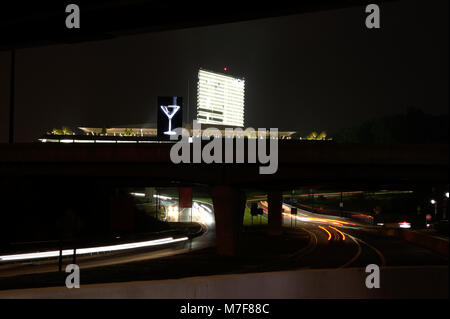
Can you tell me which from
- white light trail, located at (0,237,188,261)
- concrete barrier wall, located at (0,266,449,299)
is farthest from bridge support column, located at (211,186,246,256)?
concrete barrier wall, located at (0,266,449,299)

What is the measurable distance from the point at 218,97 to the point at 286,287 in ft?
556

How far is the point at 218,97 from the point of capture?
177125 mm

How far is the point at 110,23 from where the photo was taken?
8.59 metres

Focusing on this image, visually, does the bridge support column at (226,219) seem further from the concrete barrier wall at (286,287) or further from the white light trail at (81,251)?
the concrete barrier wall at (286,287)

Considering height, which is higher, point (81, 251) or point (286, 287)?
point (286, 287)

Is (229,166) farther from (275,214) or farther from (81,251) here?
(275,214)

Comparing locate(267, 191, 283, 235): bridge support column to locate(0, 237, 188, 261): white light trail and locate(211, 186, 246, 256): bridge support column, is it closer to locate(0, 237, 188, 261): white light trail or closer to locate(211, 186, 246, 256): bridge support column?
locate(0, 237, 188, 261): white light trail

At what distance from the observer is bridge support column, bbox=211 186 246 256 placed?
31797 mm

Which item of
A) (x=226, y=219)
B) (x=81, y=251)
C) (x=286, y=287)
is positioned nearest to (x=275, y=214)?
(x=226, y=219)

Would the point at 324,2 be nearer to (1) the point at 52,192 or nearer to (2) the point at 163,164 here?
(2) the point at 163,164

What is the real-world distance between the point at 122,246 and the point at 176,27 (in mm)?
29663

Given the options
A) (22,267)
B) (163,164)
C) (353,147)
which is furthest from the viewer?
(163,164)

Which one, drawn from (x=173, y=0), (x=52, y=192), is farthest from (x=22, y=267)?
(x=173, y=0)
